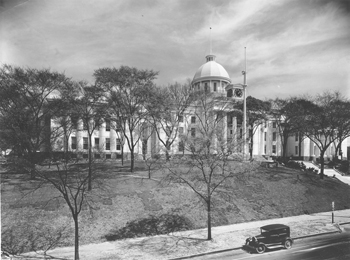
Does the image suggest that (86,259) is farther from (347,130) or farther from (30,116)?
(347,130)

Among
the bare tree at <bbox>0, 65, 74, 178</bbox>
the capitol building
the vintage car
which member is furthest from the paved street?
the capitol building

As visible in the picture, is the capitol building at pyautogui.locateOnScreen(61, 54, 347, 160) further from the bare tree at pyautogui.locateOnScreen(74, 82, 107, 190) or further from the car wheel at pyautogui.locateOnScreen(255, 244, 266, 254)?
the car wheel at pyautogui.locateOnScreen(255, 244, 266, 254)

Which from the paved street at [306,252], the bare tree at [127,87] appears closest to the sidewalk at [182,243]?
the paved street at [306,252]

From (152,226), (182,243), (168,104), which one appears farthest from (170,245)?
(168,104)

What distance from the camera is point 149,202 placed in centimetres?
2255

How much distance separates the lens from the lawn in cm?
1858

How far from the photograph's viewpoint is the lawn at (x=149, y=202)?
18578 mm

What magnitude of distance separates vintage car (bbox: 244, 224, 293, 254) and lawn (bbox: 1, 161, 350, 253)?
5215 mm

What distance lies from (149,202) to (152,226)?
334 centimetres

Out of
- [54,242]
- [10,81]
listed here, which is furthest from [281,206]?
[10,81]

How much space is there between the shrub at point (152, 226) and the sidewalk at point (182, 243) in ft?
2.26

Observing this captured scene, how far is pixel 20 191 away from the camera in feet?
77.1

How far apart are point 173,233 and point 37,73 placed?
20.8 metres

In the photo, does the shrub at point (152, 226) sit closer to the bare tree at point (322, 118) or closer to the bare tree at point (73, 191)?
the bare tree at point (73, 191)
